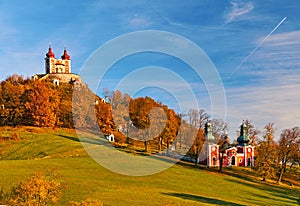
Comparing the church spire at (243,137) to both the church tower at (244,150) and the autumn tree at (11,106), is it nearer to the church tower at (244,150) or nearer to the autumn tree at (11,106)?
the church tower at (244,150)

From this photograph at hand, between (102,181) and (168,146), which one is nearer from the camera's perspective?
(102,181)

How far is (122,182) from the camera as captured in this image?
154 ft

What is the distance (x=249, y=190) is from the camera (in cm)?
5441

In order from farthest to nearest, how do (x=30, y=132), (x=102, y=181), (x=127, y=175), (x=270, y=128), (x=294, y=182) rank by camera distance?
(x=30, y=132) → (x=270, y=128) → (x=294, y=182) → (x=127, y=175) → (x=102, y=181)

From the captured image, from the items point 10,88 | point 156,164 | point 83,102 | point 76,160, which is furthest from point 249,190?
point 10,88

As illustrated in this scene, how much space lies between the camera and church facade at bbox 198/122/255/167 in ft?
250

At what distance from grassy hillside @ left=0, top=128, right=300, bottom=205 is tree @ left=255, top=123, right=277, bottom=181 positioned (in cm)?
330

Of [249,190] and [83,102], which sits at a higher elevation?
[83,102]

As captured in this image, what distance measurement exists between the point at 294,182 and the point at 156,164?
84.6 ft

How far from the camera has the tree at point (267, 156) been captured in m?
66.2

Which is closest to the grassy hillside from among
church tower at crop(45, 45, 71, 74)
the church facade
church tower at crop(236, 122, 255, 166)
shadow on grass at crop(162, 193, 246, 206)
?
shadow on grass at crop(162, 193, 246, 206)

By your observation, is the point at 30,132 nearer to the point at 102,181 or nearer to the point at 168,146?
the point at 168,146

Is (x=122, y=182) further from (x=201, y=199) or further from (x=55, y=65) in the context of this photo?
(x=55, y=65)

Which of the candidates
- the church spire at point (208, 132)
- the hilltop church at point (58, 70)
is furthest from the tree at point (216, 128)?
the hilltop church at point (58, 70)
